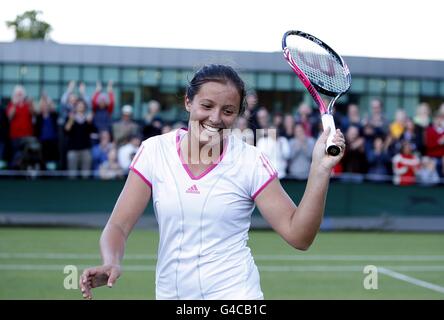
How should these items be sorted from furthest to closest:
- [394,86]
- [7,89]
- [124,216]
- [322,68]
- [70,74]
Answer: [394,86], [70,74], [7,89], [322,68], [124,216]

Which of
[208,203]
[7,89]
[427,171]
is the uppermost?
[7,89]

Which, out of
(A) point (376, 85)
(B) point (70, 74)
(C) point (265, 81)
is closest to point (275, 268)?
(B) point (70, 74)

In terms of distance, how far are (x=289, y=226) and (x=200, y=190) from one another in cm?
43

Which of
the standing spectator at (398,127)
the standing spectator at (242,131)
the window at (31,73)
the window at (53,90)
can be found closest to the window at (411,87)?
the standing spectator at (398,127)

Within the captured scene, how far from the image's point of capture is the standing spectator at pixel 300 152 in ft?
52.6

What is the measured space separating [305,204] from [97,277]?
94 cm

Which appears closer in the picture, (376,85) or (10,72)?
(10,72)

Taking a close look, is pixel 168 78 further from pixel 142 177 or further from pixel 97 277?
pixel 97 277

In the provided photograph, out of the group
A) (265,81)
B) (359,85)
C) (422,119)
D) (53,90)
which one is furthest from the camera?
(359,85)

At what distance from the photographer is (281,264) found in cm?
1224

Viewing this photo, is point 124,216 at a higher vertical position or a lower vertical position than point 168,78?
lower

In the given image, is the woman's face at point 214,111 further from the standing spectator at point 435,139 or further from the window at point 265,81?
the window at point 265,81

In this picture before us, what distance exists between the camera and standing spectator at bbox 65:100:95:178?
16297 millimetres
